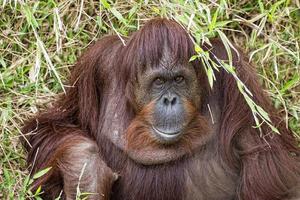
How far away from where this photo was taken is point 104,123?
3.64 metres

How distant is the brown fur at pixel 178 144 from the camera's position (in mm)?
3502

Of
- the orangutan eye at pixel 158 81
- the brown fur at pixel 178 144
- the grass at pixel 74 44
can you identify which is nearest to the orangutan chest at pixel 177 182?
the brown fur at pixel 178 144

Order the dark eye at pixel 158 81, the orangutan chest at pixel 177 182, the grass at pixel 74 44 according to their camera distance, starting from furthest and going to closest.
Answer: the grass at pixel 74 44, the orangutan chest at pixel 177 182, the dark eye at pixel 158 81

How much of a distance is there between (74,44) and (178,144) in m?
0.94

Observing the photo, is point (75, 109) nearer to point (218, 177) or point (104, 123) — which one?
point (104, 123)

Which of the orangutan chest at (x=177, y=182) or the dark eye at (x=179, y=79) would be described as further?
the orangutan chest at (x=177, y=182)

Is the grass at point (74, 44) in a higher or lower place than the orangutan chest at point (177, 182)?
higher

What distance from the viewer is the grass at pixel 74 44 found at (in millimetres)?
3934

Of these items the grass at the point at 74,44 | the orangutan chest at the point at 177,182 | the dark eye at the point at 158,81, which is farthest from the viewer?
the grass at the point at 74,44

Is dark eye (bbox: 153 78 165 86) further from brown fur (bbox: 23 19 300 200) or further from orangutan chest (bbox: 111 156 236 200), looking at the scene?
orangutan chest (bbox: 111 156 236 200)

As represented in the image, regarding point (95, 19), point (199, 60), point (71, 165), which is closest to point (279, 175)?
point (199, 60)

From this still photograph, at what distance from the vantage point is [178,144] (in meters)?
3.50

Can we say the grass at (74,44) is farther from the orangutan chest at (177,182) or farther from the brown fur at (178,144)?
the orangutan chest at (177,182)

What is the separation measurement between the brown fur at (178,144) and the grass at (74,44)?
31 cm
